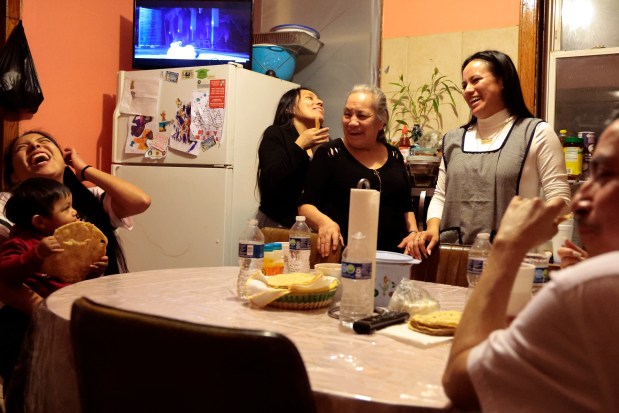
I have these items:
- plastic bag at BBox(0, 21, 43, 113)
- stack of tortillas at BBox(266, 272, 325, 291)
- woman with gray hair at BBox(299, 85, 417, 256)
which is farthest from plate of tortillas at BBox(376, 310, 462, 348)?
plastic bag at BBox(0, 21, 43, 113)

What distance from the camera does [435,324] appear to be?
47.2 inches

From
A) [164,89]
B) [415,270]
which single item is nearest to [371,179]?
→ [415,270]

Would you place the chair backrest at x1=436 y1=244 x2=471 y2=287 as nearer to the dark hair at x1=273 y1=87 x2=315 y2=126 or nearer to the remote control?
the remote control

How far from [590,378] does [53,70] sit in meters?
3.46

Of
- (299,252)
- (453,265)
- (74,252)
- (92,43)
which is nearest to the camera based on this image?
(299,252)

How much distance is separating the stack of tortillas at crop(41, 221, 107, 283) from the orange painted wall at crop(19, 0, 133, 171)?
1.70 meters

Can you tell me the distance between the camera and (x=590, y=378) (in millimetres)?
647

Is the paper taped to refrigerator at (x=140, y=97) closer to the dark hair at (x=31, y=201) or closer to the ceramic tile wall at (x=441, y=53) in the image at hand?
the ceramic tile wall at (x=441, y=53)

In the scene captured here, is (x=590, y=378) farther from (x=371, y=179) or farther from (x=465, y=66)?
(x=465, y=66)

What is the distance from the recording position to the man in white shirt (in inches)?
24.8

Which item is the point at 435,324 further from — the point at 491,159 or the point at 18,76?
the point at 18,76

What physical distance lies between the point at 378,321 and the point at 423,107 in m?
2.59

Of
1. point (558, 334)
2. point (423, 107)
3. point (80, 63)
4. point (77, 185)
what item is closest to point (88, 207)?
point (77, 185)

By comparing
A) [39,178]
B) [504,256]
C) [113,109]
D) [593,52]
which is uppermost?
[593,52]
